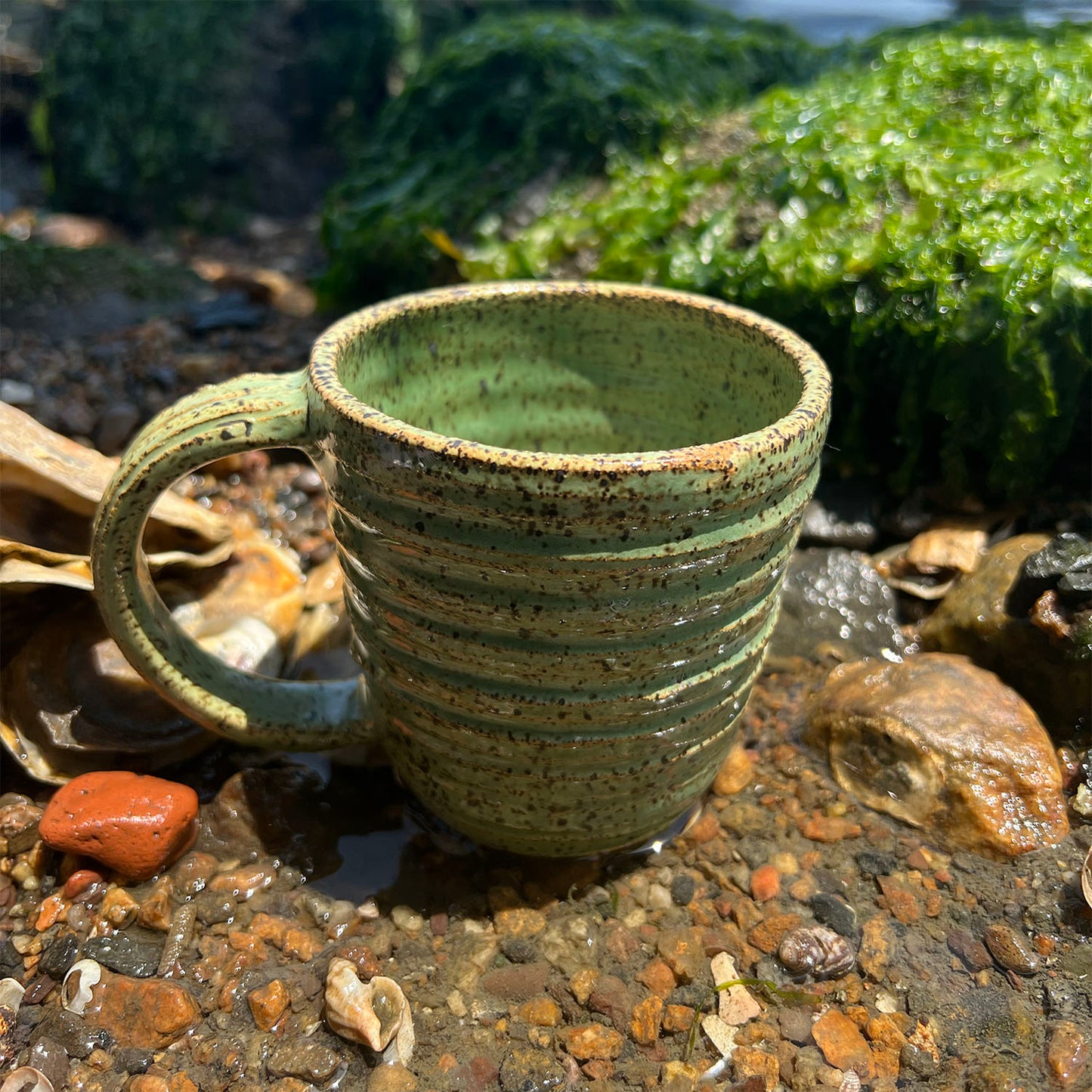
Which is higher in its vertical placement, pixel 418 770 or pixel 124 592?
pixel 124 592

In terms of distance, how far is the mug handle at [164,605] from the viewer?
5.53 ft

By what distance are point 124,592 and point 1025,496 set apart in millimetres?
2652

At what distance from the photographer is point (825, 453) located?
3420 mm

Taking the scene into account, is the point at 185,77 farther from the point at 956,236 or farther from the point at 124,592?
the point at 124,592

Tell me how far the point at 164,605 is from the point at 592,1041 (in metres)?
1.19

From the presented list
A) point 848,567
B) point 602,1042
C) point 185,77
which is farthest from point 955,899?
point 185,77

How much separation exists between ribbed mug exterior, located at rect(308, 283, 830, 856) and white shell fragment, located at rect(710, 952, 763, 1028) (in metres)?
0.32

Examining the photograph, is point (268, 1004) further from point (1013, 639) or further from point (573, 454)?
point (1013, 639)

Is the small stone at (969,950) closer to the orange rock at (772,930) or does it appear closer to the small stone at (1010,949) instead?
the small stone at (1010,949)

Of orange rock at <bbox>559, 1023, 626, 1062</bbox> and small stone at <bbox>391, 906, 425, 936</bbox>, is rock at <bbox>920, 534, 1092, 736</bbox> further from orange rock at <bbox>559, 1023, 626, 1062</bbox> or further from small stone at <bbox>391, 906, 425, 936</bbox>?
small stone at <bbox>391, 906, 425, 936</bbox>

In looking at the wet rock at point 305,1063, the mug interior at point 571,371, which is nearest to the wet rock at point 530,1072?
the wet rock at point 305,1063

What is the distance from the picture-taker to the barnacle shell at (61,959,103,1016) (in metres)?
1.86

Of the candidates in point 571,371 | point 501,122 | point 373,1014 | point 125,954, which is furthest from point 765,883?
point 501,122

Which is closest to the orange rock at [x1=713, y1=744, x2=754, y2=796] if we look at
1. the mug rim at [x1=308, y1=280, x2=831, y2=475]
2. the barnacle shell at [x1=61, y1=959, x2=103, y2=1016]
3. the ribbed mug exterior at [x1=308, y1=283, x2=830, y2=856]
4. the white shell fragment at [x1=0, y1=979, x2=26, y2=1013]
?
the ribbed mug exterior at [x1=308, y1=283, x2=830, y2=856]
